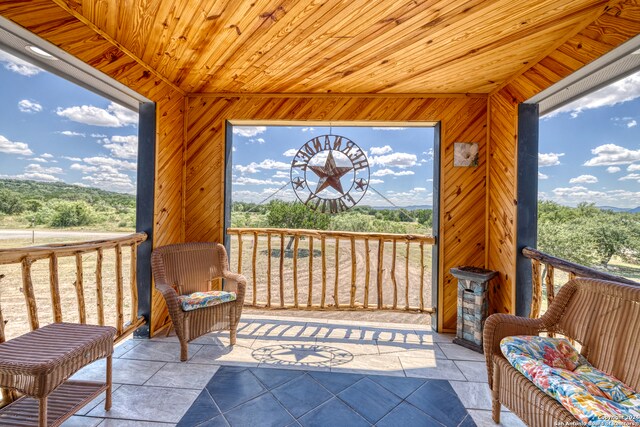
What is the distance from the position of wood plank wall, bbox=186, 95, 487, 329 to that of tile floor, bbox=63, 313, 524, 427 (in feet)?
2.58

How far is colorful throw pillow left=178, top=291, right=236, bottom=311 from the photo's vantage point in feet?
8.18

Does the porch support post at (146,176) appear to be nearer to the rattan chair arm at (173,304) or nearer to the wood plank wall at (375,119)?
the wood plank wall at (375,119)

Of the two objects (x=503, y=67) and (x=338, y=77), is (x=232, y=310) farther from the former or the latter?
(x=503, y=67)

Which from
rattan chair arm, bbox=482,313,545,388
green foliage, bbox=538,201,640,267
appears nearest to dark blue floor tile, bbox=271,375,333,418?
rattan chair arm, bbox=482,313,545,388

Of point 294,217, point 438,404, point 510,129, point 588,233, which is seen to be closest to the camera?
A: point 438,404

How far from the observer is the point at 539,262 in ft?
8.04

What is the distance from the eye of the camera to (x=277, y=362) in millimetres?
2482

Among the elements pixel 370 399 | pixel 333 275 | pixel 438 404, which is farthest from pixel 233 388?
pixel 333 275

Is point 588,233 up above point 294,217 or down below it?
below

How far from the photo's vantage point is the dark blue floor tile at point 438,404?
184 centimetres

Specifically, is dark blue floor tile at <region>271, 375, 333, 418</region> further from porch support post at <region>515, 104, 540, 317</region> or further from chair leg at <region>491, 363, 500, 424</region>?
porch support post at <region>515, 104, 540, 317</region>

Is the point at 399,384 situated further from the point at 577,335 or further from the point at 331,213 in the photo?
the point at 331,213

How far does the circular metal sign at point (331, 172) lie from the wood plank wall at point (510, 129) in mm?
1428

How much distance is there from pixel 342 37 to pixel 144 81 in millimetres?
1965
